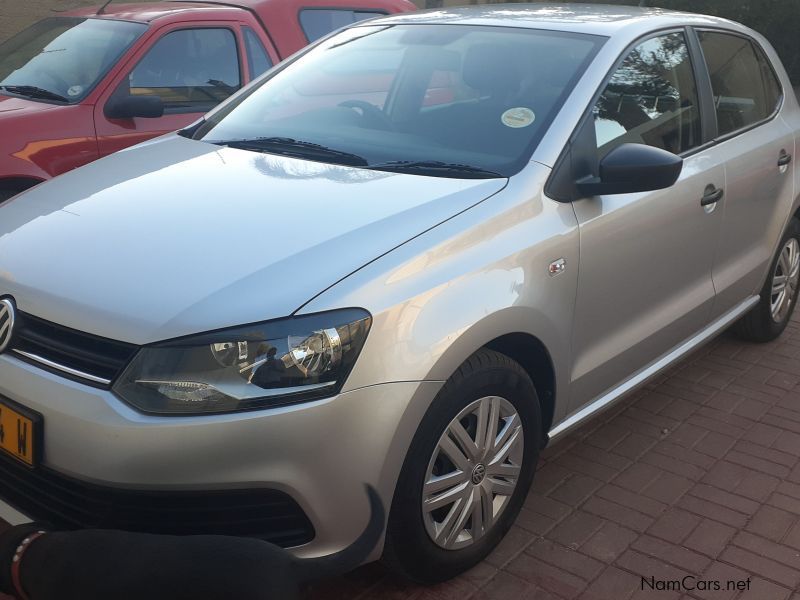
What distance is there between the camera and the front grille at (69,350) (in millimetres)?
2322

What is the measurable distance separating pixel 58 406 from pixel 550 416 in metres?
1.63

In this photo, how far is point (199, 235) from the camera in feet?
8.85

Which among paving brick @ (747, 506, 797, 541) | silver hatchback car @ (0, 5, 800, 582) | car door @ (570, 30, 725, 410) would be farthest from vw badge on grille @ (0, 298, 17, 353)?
paving brick @ (747, 506, 797, 541)

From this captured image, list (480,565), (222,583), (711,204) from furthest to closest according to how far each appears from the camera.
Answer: (711,204)
(480,565)
(222,583)

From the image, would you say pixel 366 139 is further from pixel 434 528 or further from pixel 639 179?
pixel 434 528

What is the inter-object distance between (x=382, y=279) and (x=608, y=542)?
1386 millimetres

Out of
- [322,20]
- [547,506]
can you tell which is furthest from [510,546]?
[322,20]

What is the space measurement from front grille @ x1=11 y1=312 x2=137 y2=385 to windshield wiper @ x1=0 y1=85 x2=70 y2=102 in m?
3.18

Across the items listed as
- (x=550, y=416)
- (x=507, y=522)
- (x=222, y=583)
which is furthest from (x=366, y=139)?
(x=222, y=583)

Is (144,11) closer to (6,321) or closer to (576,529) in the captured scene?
(6,321)

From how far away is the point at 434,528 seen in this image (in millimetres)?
2721

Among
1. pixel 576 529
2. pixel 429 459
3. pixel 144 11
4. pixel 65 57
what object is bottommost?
pixel 576 529

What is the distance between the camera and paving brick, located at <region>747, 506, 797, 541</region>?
131 inches

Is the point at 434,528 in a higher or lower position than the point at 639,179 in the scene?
lower
